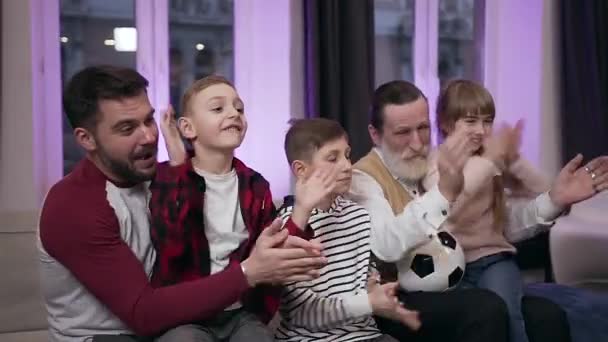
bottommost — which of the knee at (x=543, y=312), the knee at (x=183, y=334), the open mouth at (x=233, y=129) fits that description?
the knee at (x=543, y=312)

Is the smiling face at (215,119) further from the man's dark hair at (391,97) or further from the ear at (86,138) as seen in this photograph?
the man's dark hair at (391,97)

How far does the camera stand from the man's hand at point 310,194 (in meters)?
1.59

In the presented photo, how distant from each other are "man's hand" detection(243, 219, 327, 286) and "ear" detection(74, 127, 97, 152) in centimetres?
44

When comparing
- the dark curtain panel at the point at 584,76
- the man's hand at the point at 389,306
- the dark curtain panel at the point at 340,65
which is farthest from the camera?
the dark curtain panel at the point at 584,76

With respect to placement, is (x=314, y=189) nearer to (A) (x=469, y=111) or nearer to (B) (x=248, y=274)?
(B) (x=248, y=274)

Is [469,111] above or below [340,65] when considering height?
below

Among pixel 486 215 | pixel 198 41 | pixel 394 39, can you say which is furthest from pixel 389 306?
pixel 394 39

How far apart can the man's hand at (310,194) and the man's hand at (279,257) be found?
0.08m

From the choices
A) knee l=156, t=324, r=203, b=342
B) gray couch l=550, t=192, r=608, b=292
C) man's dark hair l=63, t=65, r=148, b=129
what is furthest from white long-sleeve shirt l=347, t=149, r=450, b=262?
gray couch l=550, t=192, r=608, b=292

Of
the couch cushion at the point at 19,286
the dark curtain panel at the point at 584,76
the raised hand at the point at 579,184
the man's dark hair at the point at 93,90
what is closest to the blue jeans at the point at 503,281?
the raised hand at the point at 579,184

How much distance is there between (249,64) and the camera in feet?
12.5

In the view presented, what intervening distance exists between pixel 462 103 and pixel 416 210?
50 centimetres

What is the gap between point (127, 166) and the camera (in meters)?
1.66

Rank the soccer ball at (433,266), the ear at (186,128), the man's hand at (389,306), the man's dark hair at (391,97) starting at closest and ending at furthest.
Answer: the man's hand at (389,306), the ear at (186,128), the soccer ball at (433,266), the man's dark hair at (391,97)
